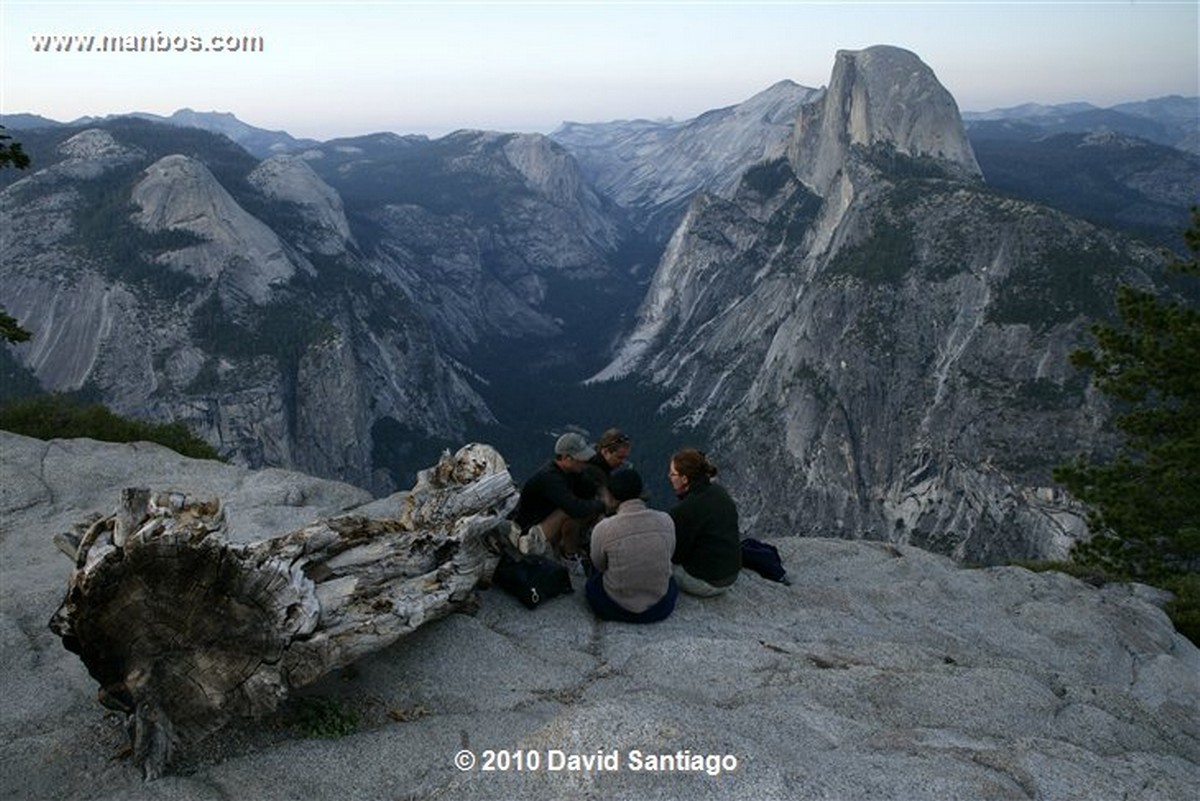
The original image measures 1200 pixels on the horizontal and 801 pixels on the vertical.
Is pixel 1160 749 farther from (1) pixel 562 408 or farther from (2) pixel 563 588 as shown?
(1) pixel 562 408

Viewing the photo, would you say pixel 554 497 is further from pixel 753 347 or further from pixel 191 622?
pixel 753 347

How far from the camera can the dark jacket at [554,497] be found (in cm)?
1277

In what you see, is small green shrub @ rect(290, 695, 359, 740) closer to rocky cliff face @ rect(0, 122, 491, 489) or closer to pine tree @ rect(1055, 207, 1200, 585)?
pine tree @ rect(1055, 207, 1200, 585)

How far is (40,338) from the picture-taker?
379 feet

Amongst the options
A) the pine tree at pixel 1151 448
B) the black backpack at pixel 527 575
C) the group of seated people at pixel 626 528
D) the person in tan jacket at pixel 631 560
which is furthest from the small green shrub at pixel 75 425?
the pine tree at pixel 1151 448

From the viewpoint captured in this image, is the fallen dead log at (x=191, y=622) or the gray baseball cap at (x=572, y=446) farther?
the gray baseball cap at (x=572, y=446)

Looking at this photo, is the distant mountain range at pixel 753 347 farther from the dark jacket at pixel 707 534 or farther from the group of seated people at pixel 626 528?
the group of seated people at pixel 626 528

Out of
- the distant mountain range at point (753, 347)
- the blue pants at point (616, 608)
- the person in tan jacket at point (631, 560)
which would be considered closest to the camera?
the person in tan jacket at point (631, 560)

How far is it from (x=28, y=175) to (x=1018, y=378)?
169 meters

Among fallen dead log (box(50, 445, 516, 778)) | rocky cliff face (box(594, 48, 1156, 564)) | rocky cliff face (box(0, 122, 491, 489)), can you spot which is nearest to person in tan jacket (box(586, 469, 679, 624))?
fallen dead log (box(50, 445, 516, 778))

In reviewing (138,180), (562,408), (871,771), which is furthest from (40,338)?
(871,771)

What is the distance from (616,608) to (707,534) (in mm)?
2027

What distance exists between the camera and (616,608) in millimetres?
11992

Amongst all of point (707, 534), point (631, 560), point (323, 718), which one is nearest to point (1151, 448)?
point (707, 534)
